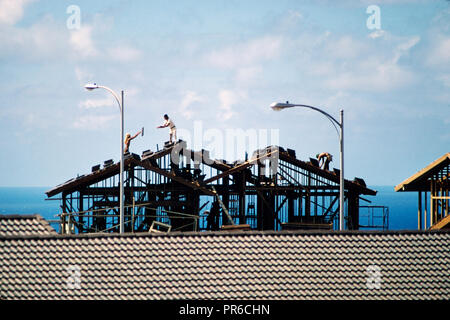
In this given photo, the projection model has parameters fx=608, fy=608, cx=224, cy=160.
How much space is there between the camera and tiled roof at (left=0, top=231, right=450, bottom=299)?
2053cm

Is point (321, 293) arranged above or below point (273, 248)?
below

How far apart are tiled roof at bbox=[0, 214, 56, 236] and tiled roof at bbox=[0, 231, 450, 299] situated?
0.79 metres

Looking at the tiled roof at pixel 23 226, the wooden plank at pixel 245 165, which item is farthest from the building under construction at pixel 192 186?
the tiled roof at pixel 23 226

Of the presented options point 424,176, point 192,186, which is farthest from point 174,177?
point 424,176

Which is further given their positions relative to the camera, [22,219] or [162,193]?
[162,193]

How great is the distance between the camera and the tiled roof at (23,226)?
2233 centimetres

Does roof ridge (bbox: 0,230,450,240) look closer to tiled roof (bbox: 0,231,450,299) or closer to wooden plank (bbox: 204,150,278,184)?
tiled roof (bbox: 0,231,450,299)

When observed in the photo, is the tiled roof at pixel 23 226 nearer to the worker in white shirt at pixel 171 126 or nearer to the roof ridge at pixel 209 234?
the roof ridge at pixel 209 234

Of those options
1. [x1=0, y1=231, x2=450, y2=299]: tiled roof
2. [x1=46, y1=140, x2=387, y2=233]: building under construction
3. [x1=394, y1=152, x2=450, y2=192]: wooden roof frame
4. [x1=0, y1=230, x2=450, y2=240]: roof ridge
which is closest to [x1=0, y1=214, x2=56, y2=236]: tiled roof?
[x1=0, y1=230, x2=450, y2=240]: roof ridge

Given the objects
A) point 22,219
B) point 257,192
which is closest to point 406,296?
point 22,219

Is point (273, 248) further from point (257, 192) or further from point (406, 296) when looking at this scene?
point (257, 192)

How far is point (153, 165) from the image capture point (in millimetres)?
36844

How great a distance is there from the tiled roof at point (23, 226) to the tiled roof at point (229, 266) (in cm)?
79
